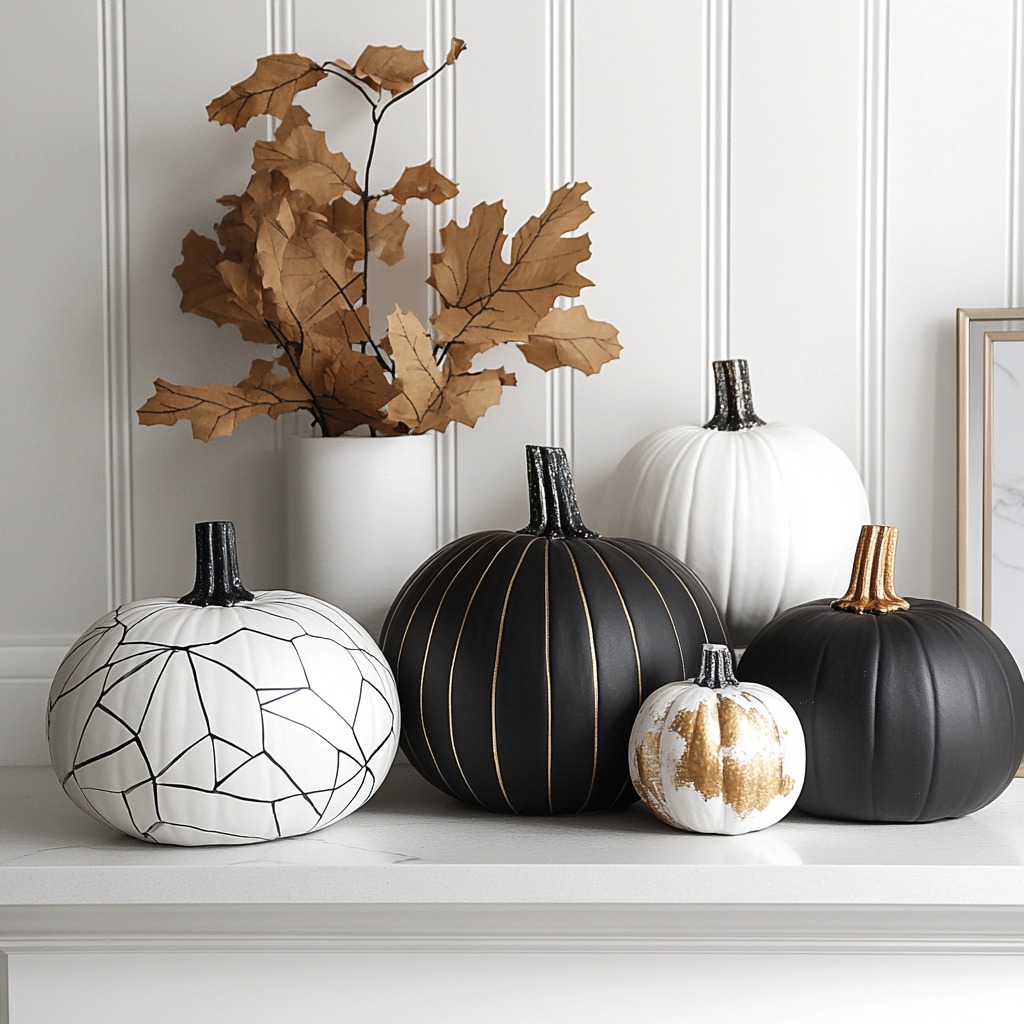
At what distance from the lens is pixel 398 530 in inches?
39.1

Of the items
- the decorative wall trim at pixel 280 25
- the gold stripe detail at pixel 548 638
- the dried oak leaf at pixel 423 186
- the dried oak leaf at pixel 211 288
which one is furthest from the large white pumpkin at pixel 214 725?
the decorative wall trim at pixel 280 25

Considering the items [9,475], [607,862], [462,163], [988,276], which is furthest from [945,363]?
[9,475]

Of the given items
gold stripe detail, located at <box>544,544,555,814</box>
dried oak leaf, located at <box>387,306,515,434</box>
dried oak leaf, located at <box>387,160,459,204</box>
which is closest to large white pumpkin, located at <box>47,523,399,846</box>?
gold stripe detail, located at <box>544,544,555,814</box>

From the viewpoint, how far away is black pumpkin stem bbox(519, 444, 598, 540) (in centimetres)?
87

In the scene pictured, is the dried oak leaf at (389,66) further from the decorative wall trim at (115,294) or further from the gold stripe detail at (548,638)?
the gold stripe detail at (548,638)

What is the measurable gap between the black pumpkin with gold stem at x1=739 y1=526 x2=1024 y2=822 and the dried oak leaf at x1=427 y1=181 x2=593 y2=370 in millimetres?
363

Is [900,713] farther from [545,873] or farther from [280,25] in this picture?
[280,25]

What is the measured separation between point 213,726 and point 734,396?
54 cm

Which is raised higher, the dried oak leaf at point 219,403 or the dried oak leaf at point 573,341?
the dried oak leaf at point 573,341

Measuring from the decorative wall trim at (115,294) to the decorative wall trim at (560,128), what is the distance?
424 millimetres

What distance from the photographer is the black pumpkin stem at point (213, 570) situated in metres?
0.81

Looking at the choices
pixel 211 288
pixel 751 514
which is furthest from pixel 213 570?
pixel 751 514

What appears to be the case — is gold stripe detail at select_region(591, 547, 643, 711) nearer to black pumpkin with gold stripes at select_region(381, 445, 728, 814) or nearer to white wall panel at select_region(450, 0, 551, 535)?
black pumpkin with gold stripes at select_region(381, 445, 728, 814)

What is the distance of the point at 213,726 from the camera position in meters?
0.73
